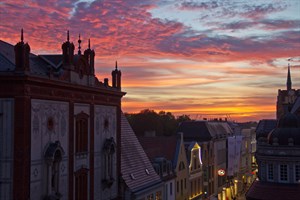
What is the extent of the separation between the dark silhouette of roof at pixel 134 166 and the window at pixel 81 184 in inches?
296

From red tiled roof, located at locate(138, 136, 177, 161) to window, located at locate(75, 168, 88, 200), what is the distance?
24266 millimetres

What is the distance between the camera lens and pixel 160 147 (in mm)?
57594

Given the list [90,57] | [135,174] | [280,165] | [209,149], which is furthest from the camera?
[209,149]

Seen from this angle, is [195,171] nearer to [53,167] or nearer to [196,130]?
[196,130]

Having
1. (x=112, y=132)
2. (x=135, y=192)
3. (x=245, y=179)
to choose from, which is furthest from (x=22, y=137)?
(x=245, y=179)

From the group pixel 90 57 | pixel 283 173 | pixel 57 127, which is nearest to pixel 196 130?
pixel 283 173

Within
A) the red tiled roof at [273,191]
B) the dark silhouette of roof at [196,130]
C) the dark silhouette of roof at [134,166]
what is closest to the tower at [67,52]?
the dark silhouette of roof at [134,166]

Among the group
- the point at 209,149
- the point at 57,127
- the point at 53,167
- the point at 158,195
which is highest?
the point at 57,127

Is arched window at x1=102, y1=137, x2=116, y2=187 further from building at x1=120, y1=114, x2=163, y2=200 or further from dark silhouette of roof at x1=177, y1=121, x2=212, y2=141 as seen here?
dark silhouette of roof at x1=177, y1=121, x2=212, y2=141

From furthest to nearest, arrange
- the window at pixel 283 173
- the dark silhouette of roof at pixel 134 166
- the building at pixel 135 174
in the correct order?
the window at pixel 283 173
the dark silhouette of roof at pixel 134 166
the building at pixel 135 174

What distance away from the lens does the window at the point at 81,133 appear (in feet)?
98.1

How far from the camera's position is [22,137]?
2373 cm

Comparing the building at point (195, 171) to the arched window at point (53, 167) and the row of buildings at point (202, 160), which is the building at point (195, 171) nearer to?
the row of buildings at point (202, 160)

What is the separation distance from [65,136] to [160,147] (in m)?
30.3
